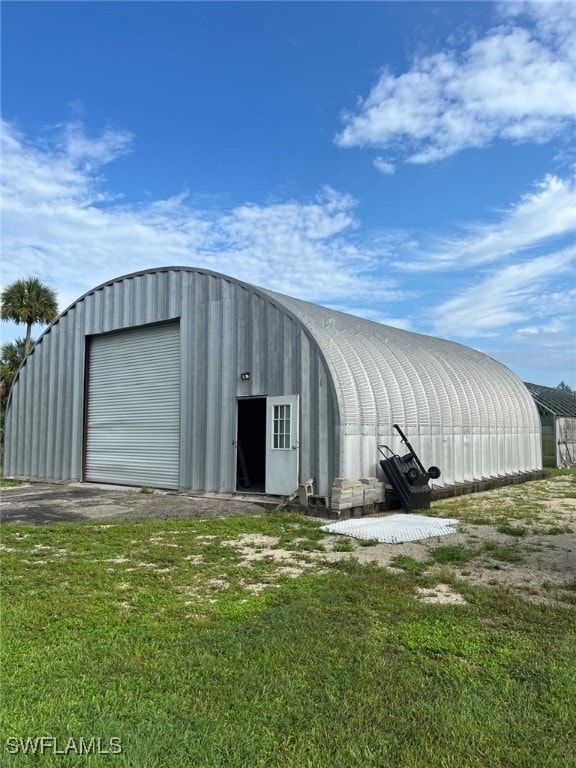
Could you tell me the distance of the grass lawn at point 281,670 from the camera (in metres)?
2.83

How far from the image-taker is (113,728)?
2.94 meters

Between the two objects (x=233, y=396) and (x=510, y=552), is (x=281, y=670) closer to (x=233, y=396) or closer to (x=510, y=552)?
(x=510, y=552)

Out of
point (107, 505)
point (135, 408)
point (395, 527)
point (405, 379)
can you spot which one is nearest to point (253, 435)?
point (135, 408)

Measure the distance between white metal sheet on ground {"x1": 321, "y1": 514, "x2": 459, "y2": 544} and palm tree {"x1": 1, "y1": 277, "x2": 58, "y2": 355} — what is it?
24350mm

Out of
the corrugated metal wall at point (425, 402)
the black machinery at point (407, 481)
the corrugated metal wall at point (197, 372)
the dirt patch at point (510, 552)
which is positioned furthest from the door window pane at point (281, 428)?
the dirt patch at point (510, 552)

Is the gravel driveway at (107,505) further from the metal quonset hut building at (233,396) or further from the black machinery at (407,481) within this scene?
the black machinery at (407,481)

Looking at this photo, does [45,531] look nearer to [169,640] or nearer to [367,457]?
[169,640]

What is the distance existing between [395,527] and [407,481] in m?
2.65

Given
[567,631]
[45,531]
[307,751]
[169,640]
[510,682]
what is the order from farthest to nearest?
1. [45,531]
2. [567,631]
3. [169,640]
4. [510,682]
5. [307,751]

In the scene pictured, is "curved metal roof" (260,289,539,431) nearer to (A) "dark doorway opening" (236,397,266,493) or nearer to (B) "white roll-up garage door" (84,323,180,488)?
(B) "white roll-up garage door" (84,323,180,488)

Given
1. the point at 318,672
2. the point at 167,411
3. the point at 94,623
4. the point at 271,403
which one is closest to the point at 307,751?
the point at 318,672

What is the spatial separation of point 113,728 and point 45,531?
21.8 feet

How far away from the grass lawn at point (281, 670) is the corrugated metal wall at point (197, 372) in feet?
19.7

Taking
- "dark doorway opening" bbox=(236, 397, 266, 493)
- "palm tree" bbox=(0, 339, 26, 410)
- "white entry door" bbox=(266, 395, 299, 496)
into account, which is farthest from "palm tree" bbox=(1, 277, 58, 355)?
"white entry door" bbox=(266, 395, 299, 496)
